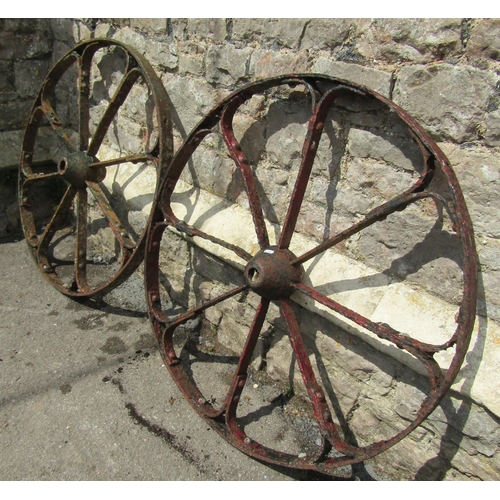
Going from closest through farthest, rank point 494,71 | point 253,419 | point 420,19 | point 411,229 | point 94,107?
point 494,71
point 420,19
point 411,229
point 253,419
point 94,107

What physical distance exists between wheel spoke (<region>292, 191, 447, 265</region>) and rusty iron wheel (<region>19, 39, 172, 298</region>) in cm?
107

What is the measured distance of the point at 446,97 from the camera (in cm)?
189

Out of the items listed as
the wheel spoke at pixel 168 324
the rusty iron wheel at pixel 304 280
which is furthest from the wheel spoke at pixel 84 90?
the wheel spoke at pixel 168 324

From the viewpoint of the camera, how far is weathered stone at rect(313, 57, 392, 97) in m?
2.06

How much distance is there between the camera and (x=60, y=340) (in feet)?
10.4

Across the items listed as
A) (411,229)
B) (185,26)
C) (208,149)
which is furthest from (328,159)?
(185,26)

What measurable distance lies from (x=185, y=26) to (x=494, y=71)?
1.77 m

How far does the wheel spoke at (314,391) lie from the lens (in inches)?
85.9

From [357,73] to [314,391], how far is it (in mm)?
1382

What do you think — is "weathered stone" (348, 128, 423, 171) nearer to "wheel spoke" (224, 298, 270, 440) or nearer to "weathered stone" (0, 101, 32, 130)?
"wheel spoke" (224, 298, 270, 440)

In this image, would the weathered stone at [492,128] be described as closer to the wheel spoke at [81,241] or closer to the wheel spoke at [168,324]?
the wheel spoke at [168,324]

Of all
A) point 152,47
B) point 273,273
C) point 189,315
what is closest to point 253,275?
point 273,273

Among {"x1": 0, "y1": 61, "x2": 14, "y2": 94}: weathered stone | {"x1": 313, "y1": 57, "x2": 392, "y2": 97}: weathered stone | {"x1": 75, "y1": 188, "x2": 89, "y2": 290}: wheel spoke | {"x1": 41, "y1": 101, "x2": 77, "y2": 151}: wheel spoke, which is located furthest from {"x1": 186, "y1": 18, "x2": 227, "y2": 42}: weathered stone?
{"x1": 0, "y1": 61, "x2": 14, "y2": 94}: weathered stone

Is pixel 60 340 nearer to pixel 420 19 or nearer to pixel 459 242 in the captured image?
pixel 459 242
